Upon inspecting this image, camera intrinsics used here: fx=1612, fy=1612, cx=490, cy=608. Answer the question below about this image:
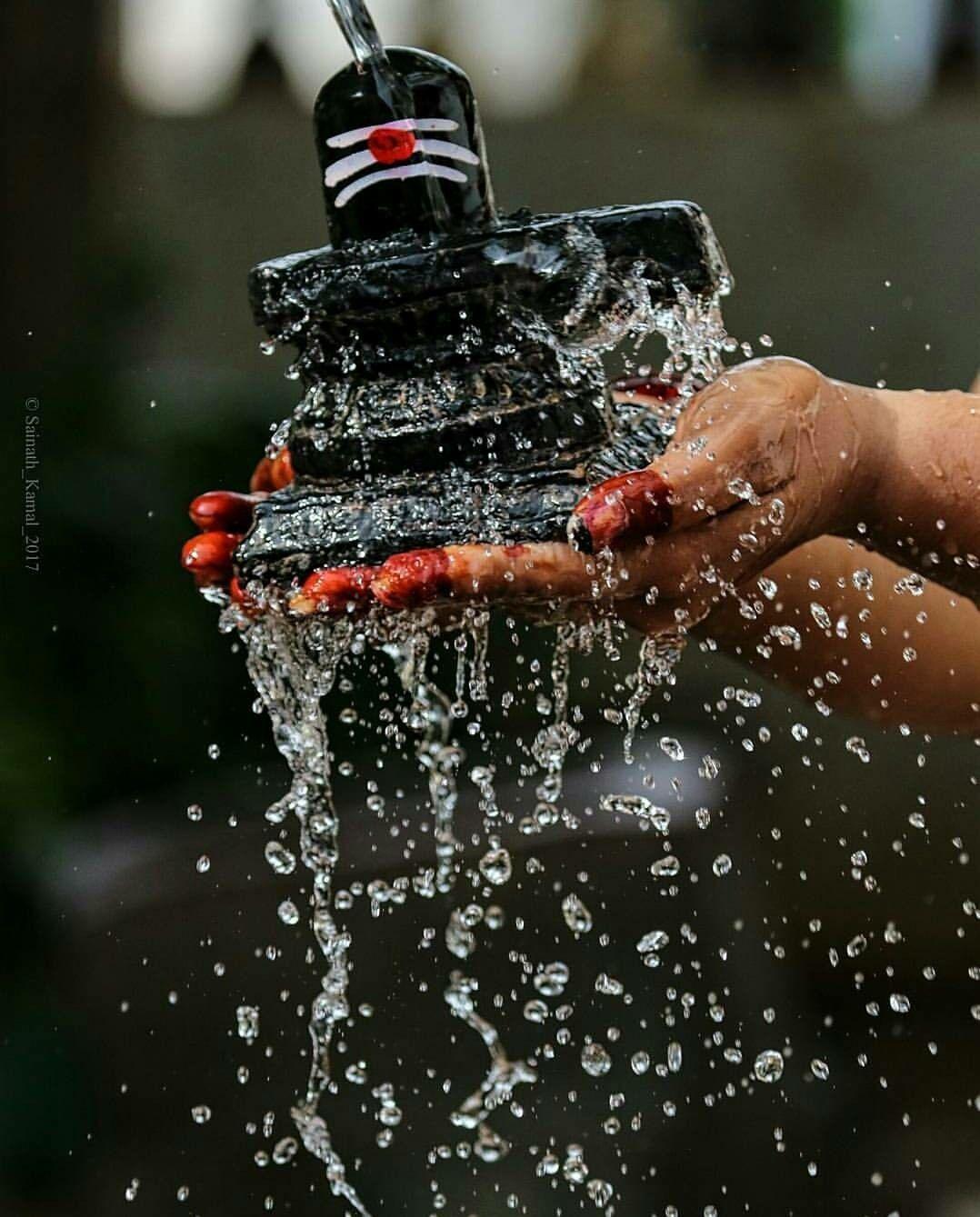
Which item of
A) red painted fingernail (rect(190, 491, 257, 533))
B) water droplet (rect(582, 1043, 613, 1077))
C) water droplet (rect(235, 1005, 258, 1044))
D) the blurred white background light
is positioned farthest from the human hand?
the blurred white background light

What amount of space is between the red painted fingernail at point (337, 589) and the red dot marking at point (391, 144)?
14cm

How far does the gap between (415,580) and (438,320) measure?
112 millimetres

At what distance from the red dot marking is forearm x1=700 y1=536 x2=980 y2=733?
24 cm

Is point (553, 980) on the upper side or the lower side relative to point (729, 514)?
lower

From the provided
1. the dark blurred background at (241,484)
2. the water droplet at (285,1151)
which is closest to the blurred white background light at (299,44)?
the dark blurred background at (241,484)

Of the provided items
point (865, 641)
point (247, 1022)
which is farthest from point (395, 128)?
point (247, 1022)

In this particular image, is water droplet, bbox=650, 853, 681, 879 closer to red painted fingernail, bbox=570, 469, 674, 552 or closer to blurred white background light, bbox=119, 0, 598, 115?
red painted fingernail, bbox=570, 469, 674, 552

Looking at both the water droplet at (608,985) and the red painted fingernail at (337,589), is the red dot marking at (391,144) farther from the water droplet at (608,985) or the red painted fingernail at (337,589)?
the water droplet at (608,985)

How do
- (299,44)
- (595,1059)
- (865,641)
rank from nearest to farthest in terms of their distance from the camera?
(865,641)
(595,1059)
(299,44)

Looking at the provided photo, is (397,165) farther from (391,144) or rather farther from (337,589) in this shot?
(337,589)

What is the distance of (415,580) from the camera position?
476 millimetres

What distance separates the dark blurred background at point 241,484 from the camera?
1.31m

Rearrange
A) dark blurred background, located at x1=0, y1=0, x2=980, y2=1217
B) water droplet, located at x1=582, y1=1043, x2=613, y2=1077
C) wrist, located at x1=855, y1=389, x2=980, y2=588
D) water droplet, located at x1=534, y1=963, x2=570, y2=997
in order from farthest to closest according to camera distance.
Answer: dark blurred background, located at x1=0, y1=0, x2=980, y2=1217
water droplet, located at x1=534, y1=963, x2=570, y2=997
water droplet, located at x1=582, y1=1043, x2=613, y2=1077
wrist, located at x1=855, y1=389, x2=980, y2=588

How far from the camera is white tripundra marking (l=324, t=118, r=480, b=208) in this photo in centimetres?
54
